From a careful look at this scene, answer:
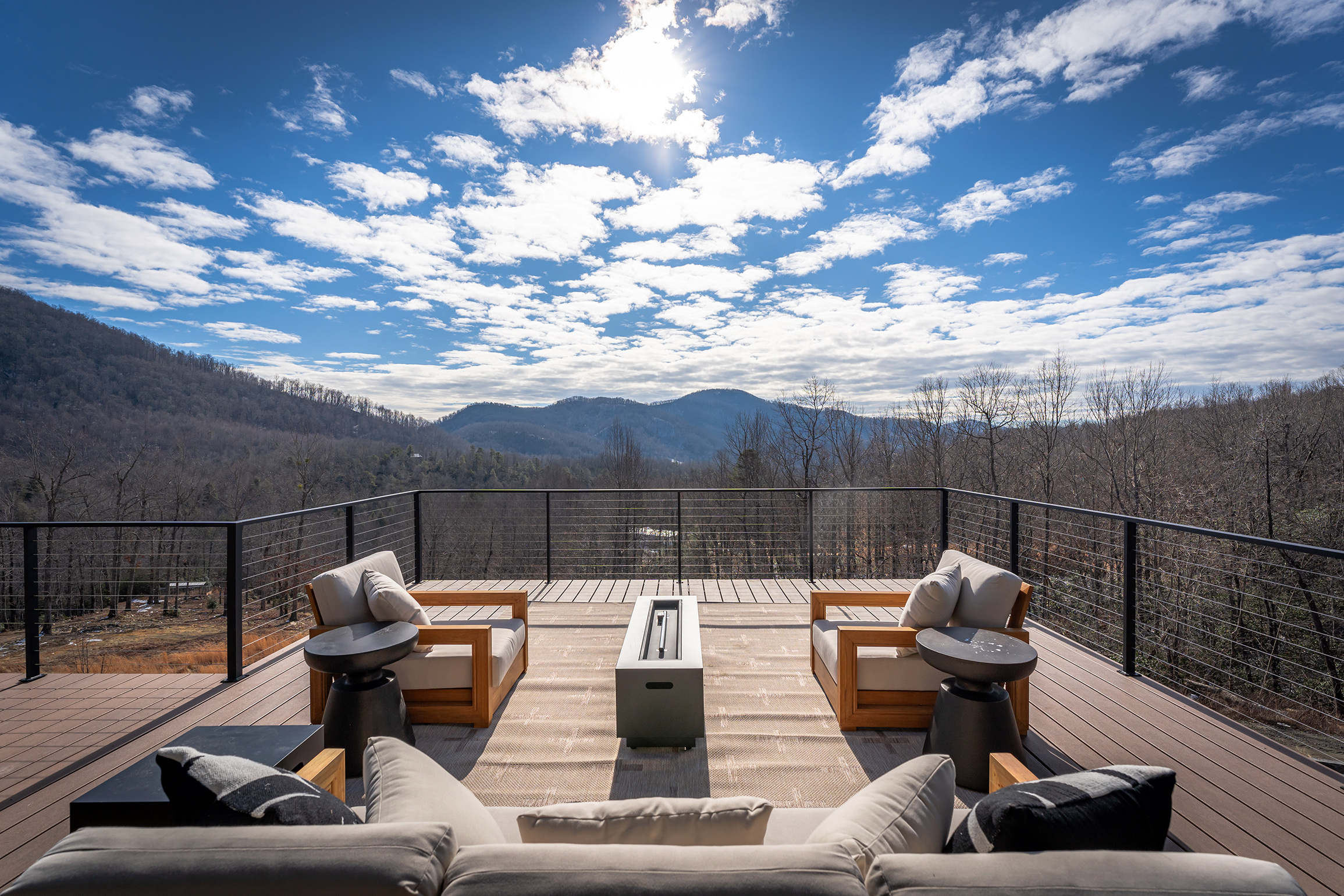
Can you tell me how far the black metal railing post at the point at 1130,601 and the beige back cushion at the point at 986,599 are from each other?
116cm

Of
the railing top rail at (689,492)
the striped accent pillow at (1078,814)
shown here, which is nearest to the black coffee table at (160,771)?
the striped accent pillow at (1078,814)

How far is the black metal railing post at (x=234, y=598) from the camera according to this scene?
10.8ft

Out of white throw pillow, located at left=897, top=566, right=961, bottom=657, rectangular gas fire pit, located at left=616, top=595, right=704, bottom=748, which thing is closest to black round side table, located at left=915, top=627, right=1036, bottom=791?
white throw pillow, located at left=897, top=566, right=961, bottom=657

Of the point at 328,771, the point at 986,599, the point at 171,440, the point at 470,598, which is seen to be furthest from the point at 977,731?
the point at 171,440

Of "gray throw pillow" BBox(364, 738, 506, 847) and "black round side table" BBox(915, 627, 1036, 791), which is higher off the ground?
"gray throw pillow" BBox(364, 738, 506, 847)

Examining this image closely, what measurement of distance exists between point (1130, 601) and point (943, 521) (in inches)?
77.8

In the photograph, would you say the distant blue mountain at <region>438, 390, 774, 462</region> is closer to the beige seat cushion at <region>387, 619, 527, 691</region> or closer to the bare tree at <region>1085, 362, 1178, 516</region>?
the bare tree at <region>1085, 362, 1178, 516</region>

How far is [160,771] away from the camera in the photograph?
1.41 meters

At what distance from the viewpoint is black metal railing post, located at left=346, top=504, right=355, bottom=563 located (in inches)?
173

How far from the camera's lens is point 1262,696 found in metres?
11.3

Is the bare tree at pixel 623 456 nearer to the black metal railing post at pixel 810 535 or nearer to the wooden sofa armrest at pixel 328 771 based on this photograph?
the black metal railing post at pixel 810 535

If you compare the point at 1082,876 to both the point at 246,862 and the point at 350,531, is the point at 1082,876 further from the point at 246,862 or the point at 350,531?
the point at 350,531

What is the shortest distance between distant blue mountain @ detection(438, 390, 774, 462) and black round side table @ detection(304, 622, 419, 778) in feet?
117

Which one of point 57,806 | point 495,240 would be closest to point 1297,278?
point 495,240
